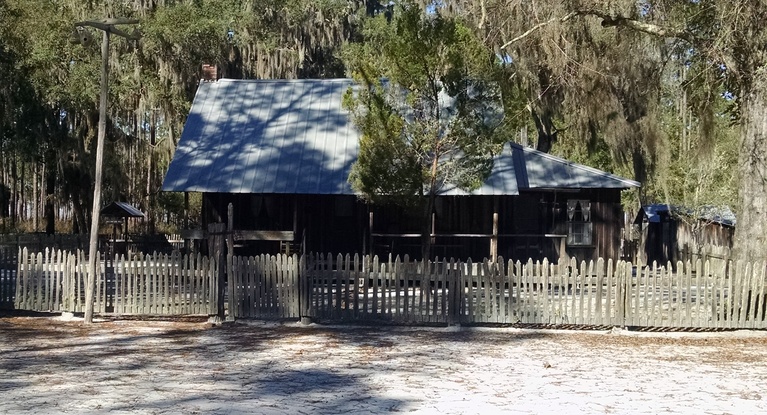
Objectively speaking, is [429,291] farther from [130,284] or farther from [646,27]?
[646,27]

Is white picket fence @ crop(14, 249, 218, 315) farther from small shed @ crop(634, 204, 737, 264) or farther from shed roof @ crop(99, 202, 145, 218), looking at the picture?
small shed @ crop(634, 204, 737, 264)

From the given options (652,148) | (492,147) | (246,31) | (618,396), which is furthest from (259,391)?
(246,31)

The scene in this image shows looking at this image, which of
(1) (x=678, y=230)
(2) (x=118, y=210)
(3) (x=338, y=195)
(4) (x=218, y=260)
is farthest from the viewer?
(1) (x=678, y=230)

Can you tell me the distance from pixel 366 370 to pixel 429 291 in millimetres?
4388

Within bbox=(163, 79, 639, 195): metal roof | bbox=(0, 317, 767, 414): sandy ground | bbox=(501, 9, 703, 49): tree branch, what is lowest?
bbox=(0, 317, 767, 414): sandy ground

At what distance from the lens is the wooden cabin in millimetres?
22984

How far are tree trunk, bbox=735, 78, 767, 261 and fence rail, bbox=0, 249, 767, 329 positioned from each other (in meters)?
0.81

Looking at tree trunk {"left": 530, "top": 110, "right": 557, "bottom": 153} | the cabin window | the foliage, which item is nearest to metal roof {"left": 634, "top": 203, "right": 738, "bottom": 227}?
tree trunk {"left": 530, "top": 110, "right": 557, "bottom": 153}

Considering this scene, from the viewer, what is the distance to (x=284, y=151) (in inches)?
950

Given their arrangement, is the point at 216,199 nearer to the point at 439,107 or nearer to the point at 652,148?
the point at 439,107

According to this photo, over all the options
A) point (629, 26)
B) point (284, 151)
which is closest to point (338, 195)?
point (284, 151)

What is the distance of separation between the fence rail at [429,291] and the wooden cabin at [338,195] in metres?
6.64

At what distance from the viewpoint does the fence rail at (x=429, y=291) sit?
47.9ft

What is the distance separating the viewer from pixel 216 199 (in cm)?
2383
